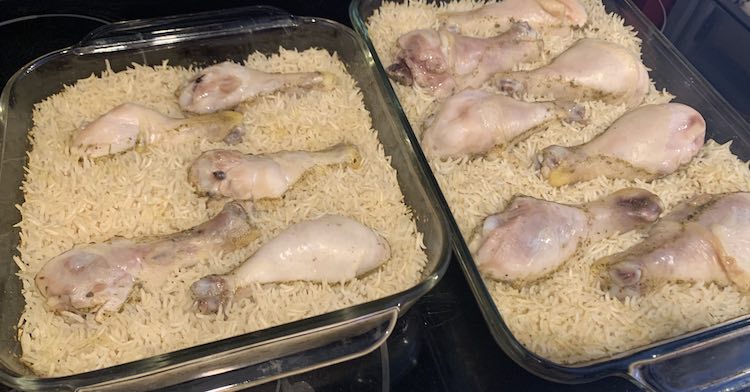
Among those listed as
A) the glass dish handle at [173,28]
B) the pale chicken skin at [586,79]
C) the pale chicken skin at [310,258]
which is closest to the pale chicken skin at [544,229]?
the pale chicken skin at [310,258]

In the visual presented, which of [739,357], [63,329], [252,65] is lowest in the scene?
[739,357]

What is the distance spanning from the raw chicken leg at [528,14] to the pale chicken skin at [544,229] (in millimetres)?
863

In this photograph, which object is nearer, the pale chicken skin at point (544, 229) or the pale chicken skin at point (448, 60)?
the pale chicken skin at point (544, 229)

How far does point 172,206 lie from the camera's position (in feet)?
5.12

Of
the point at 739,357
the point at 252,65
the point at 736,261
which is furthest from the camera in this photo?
the point at 252,65

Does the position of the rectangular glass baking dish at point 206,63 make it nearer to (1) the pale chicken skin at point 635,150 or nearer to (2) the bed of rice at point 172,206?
(2) the bed of rice at point 172,206

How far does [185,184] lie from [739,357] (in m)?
1.51

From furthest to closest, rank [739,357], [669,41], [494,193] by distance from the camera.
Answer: [669,41] → [494,193] → [739,357]

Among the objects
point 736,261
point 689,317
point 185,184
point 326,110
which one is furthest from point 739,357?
point 185,184

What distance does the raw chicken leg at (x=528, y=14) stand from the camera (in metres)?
2.18

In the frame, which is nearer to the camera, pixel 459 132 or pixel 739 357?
pixel 739 357

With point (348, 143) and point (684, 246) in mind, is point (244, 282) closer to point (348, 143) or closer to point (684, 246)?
point (348, 143)

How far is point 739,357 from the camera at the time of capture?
1.41 meters

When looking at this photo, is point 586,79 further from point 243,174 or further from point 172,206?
point 172,206
